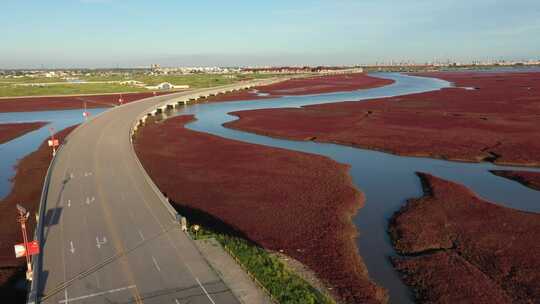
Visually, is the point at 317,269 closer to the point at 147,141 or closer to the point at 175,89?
the point at 147,141

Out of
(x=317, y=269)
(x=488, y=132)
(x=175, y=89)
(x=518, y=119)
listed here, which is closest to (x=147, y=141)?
(x=317, y=269)

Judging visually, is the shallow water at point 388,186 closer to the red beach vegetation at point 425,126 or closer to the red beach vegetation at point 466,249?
the red beach vegetation at point 466,249

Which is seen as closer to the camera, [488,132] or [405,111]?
[488,132]

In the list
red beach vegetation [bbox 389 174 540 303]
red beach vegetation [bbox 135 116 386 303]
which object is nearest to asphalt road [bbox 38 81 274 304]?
red beach vegetation [bbox 135 116 386 303]

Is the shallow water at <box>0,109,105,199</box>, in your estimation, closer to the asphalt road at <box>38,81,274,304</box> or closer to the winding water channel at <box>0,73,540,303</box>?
the winding water channel at <box>0,73,540,303</box>

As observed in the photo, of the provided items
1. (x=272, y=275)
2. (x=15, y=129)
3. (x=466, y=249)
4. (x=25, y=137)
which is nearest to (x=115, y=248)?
(x=272, y=275)

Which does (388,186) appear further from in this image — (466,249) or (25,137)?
(25,137)
